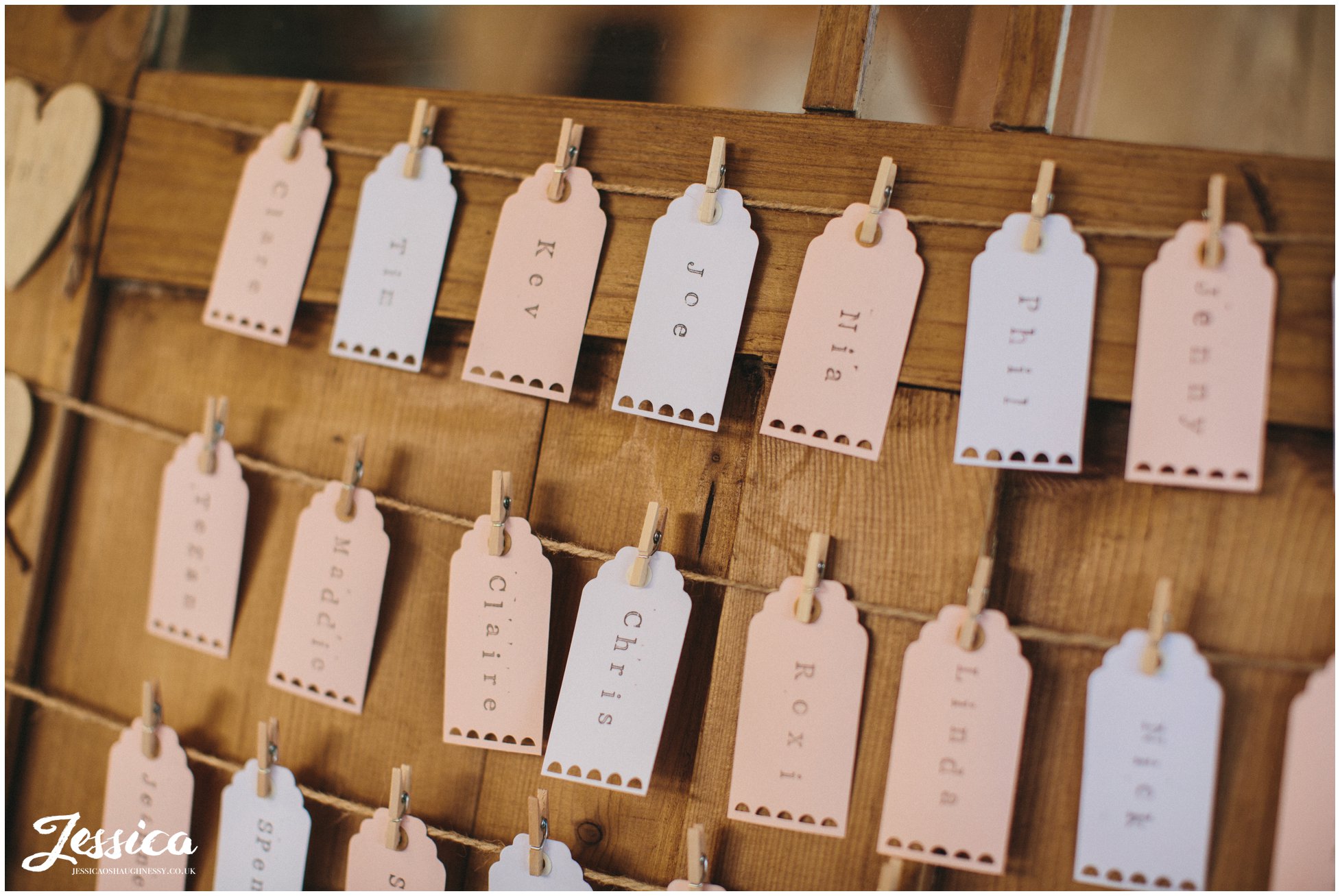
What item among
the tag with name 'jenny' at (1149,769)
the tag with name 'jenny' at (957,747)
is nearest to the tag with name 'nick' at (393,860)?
the tag with name 'jenny' at (957,747)

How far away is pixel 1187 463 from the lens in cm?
48

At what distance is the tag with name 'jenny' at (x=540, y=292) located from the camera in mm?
580

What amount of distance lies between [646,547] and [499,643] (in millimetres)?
127

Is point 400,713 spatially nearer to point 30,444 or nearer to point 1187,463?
point 30,444

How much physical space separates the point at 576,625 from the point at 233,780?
31 centimetres

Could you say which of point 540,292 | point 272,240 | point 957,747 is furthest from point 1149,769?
point 272,240

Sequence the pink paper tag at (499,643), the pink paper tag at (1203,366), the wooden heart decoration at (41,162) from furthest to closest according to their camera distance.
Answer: the wooden heart decoration at (41,162) → the pink paper tag at (499,643) → the pink paper tag at (1203,366)

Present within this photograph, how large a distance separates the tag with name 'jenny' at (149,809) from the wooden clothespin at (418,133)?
47cm

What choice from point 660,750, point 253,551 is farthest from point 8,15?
point 660,750

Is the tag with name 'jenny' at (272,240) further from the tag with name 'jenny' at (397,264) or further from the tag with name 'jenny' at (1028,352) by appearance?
the tag with name 'jenny' at (1028,352)

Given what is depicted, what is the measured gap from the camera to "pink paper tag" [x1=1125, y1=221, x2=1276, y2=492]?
1.55 ft

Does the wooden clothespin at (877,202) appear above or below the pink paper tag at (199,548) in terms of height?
above

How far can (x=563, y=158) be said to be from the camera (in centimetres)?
58

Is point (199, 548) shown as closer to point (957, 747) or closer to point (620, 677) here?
point (620, 677)
